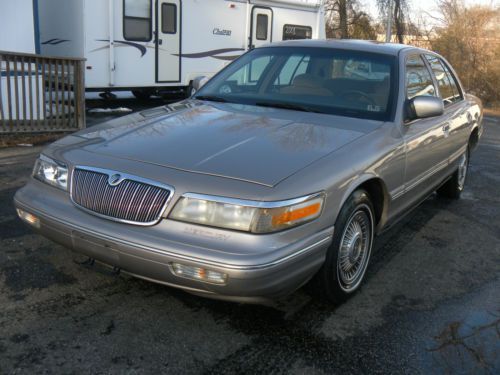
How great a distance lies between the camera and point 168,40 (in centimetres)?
1146

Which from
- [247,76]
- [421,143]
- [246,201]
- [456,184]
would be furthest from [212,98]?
[456,184]

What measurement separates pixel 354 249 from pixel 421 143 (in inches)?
49.0

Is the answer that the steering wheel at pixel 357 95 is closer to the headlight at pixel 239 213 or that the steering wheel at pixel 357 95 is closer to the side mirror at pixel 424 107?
the side mirror at pixel 424 107

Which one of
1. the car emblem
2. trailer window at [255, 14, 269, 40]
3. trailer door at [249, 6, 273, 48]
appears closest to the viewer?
the car emblem

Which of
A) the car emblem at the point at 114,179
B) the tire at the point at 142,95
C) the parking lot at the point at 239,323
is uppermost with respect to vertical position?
the car emblem at the point at 114,179

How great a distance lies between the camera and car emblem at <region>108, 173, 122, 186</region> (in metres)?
2.96

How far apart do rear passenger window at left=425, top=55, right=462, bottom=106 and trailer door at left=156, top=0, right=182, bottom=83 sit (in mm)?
7012

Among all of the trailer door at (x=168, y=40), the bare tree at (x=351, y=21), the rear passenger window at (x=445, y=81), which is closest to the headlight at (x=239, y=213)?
the rear passenger window at (x=445, y=81)

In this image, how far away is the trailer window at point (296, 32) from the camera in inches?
524

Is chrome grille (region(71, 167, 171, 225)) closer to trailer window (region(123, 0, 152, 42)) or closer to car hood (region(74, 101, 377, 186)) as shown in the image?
car hood (region(74, 101, 377, 186))

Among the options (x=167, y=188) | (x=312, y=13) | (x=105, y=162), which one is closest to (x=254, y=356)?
(x=167, y=188)

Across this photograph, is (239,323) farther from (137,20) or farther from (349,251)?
(137,20)

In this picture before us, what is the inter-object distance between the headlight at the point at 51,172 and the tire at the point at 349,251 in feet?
5.41

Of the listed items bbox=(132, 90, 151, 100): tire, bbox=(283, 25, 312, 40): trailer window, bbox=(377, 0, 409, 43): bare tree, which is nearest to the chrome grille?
bbox=(132, 90, 151, 100): tire
